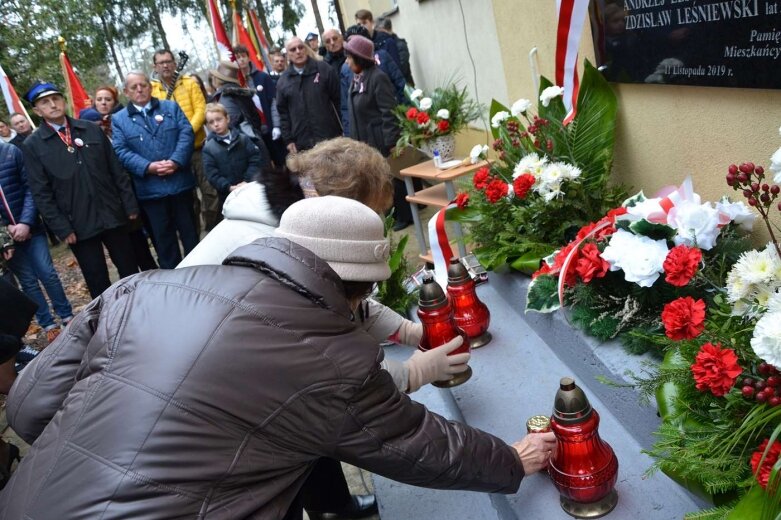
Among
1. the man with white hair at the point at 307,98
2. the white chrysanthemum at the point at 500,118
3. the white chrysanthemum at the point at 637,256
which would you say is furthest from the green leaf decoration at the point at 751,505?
the man with white hair at the point at 307,98

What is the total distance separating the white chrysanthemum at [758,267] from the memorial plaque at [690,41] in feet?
1.83

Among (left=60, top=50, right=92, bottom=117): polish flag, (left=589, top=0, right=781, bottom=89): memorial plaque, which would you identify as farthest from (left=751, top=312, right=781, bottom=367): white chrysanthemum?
(left=60, top=50, right=92, bottom=117): polish flag

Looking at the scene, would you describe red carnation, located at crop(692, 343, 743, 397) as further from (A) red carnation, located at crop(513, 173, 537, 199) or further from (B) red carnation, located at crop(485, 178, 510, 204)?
(B) red carnation, located at crop(485, 178, 510, 204)

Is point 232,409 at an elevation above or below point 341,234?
below

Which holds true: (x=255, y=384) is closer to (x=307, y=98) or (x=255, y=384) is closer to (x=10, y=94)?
(x=307, y=98)

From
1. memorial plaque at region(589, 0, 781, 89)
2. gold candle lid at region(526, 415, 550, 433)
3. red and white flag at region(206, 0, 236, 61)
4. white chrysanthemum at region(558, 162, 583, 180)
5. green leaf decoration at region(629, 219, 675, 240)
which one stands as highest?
red and white flag at region(206, 0, 236, 61)

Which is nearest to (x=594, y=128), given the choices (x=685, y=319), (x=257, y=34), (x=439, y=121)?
(x=685, y=319)

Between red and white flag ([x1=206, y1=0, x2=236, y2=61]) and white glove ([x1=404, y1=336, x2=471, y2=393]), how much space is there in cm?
627

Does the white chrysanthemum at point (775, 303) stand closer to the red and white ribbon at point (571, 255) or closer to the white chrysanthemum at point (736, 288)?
the white chrysanthemum at point (736, 288)

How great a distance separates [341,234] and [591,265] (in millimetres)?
848

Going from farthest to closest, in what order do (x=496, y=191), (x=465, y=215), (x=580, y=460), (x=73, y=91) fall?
(x=73, y=91) < (x=465, y=215) < (x=496, y=191) < (x=580, y=460)

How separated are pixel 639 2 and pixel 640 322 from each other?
1.08 m

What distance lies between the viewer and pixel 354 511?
2291 mm

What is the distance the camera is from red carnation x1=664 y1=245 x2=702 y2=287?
5.08 ft
